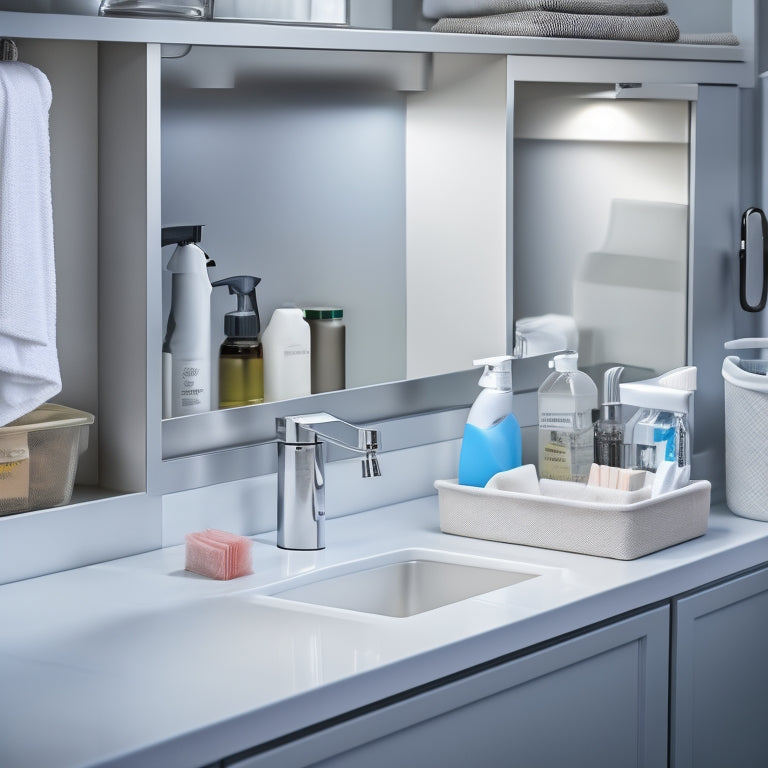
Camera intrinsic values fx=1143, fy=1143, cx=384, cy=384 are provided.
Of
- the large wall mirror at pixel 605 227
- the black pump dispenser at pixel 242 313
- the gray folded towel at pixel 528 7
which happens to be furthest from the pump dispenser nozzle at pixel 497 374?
the gray folded towel at pixel 528 7

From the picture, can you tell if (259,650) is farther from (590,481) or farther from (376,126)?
(376,126)

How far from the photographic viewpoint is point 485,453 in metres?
1.65

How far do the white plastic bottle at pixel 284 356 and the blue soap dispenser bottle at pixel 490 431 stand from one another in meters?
0.26

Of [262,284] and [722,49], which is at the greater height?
[722,49]

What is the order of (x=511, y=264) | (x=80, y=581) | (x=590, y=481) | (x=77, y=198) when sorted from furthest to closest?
(x=511, y=264), (x=590, y=481), (x=77, y=198), (x=80, y=581)

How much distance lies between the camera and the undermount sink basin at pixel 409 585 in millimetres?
1430

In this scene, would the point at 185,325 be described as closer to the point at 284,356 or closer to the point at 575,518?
the point at 284,356

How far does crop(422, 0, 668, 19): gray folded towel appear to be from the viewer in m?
1.78

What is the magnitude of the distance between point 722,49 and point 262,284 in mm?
893

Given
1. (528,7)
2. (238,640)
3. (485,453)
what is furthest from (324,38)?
(238,640)

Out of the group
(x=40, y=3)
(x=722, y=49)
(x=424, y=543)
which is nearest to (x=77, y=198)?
(x=40, y=3)

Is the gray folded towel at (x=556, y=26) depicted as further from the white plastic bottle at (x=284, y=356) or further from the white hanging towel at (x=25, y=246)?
the white hanging towel at (x=25, y=246)

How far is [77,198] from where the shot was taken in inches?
58.4

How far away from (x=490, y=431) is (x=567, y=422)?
0.44ft
